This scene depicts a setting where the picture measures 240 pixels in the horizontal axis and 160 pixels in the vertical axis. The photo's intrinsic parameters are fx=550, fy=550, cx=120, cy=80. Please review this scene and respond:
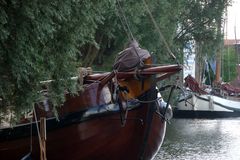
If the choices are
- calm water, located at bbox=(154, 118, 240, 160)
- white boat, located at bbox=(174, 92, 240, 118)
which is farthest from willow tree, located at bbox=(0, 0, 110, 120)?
white boat, located at bbox=(174, 92, 240, 118)

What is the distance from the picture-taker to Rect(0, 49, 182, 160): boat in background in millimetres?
10352

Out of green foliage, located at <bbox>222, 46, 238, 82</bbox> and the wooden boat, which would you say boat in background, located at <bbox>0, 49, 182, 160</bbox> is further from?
green foliage, located at <bbox>222, 46, 238, 82</bbox>

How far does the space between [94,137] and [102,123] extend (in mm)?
319

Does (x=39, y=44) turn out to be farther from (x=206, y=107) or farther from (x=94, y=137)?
(x=206, y=107)

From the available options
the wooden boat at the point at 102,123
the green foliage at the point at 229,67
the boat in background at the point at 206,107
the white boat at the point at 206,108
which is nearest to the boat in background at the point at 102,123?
Result: the wooden boat at the point at 102,123

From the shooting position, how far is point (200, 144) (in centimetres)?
1781

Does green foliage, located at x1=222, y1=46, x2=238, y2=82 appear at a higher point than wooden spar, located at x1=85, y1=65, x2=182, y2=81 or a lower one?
lower

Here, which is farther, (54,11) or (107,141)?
(107,141)

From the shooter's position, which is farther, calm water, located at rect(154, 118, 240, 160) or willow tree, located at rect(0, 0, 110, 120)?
calm water, located at rect(154, 118, 240, 160)

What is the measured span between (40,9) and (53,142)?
4.71 m

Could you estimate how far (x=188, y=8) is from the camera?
27.1m

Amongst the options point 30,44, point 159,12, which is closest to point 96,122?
point 30,44

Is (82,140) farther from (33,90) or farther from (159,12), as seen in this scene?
(159,12)

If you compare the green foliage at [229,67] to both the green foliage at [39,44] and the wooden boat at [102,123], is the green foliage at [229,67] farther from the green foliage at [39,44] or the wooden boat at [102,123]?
→ the green foliage at [39,44]
